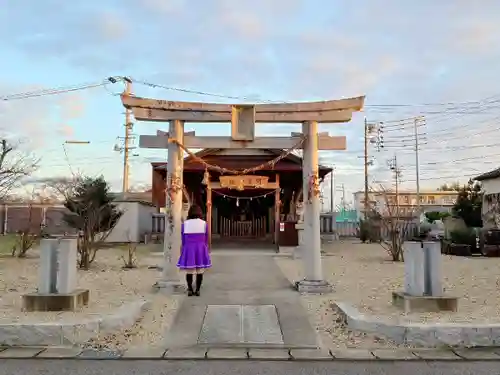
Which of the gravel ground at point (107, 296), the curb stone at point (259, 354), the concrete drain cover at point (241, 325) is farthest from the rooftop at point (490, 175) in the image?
the curb stone at point (259, 354)

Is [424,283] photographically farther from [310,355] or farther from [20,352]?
[20,352]

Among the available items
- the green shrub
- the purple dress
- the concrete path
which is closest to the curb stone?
the concrete path

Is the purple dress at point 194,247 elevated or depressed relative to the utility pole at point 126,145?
depressed

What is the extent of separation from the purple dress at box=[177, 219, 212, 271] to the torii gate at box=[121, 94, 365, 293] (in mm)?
826

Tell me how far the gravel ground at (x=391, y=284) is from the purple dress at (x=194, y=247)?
6.95ft

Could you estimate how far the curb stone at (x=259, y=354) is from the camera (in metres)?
5.36

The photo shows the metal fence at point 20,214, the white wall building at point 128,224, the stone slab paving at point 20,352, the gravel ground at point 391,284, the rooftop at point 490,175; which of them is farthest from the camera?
the metal fence at point 20,214

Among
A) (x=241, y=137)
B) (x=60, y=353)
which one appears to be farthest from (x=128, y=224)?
(x=60, y=353)

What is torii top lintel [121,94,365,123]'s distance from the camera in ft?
30.5

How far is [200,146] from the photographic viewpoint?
9727 mm

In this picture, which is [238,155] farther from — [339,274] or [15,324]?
[15,324]

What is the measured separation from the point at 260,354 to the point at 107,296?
13.1ft

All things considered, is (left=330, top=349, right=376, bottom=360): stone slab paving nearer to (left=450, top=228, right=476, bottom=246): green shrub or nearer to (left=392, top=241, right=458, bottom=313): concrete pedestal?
(left=392, top=241, right=458, bottom=313): concrete pedestal

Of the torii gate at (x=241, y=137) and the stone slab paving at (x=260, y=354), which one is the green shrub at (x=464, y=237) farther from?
the stone slab paving at (x=260, y=354)
